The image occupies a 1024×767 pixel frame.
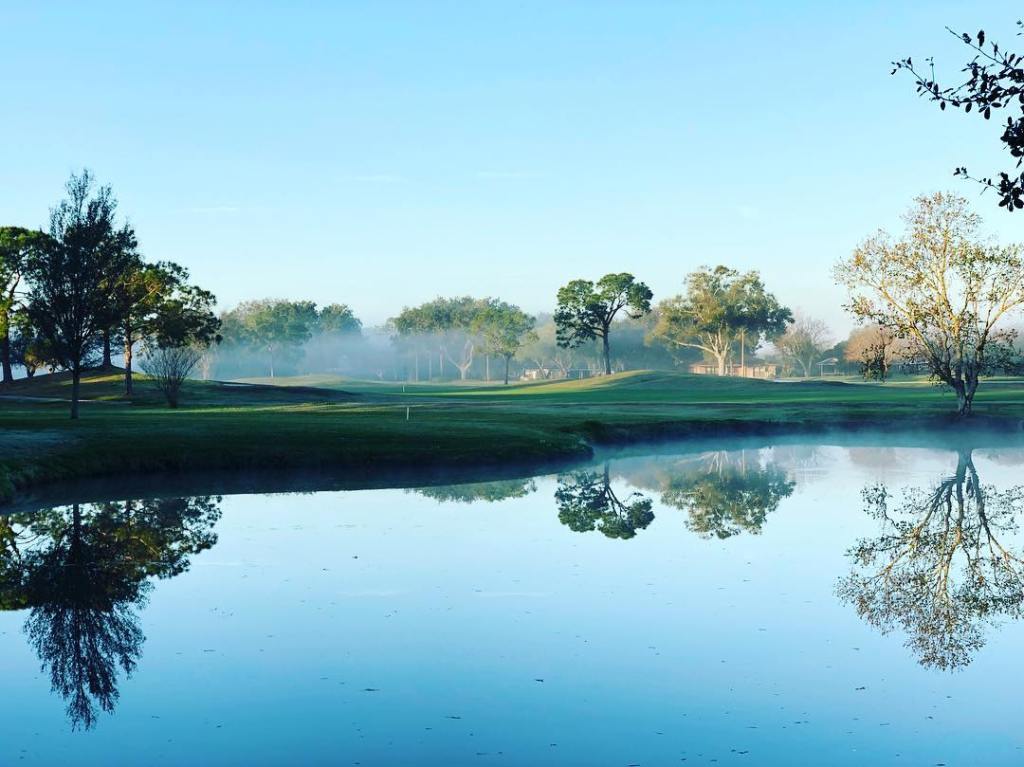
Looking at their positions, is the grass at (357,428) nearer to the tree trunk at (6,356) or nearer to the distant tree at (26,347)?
the distant tree at (26,347)

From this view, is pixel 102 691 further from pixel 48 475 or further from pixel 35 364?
pixel 35 364

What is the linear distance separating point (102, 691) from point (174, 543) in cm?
1026

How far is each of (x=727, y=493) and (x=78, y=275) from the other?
102 ft

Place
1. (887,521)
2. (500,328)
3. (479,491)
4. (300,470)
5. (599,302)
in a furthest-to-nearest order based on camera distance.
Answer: (500,328) < (599,302) < (300,470) < (479,491) < (887,521)

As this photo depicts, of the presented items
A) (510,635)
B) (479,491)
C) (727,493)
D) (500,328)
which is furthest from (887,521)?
(500,328)

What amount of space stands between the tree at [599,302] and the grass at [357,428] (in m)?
49.1

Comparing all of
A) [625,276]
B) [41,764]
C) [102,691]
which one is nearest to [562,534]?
[102,691]

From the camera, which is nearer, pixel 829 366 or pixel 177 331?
pixel 177 331

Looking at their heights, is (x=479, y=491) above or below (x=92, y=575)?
above

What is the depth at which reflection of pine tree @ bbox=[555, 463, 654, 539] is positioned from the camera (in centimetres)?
2578

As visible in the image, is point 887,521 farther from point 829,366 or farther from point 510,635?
point 829,366

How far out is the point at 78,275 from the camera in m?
48.1

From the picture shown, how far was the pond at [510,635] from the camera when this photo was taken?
11.1 meters

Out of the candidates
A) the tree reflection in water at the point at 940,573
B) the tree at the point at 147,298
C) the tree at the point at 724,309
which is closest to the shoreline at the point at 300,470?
the tree reflection in water at the point at 940,573
